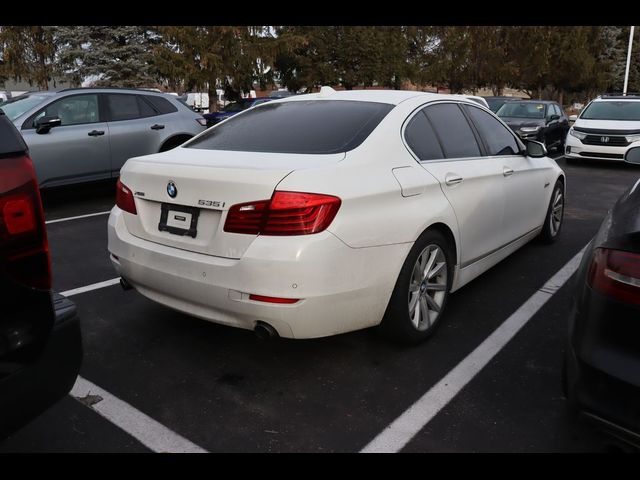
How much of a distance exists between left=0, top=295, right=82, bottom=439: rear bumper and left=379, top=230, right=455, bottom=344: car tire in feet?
5.72

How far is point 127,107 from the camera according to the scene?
8469 millimetres

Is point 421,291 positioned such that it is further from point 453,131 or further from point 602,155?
point 602,155

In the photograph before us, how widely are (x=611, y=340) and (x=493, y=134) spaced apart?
286cm

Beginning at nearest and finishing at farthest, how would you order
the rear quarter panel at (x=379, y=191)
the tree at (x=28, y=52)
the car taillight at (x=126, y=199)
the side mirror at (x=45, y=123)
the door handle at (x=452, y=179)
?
the rear quarter panel at (x=379, y=191) < the car taillight at (x=126, y=199) < the door handle at (x=452, y=179) < the side mirror at (x=45, y=123) < the tree at (x=28, y=52)

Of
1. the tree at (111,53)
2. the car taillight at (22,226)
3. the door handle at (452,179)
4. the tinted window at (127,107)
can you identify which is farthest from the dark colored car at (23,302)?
the tree at (111,53)

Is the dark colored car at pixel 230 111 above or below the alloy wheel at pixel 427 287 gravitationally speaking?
above

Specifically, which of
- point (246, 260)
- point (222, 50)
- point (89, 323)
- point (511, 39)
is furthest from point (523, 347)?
point (511, 39)

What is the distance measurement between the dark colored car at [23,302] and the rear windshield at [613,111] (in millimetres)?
13922

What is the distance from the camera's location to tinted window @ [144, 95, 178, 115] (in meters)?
8.83

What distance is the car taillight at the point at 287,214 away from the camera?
9.16ft

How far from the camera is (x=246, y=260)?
2.82 m

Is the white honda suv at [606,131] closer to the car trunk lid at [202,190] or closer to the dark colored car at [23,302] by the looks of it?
the car trunk lid at [202,190]

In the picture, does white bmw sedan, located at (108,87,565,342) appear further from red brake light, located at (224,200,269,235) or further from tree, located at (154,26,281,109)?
tree, located at (154,26,281,109)
